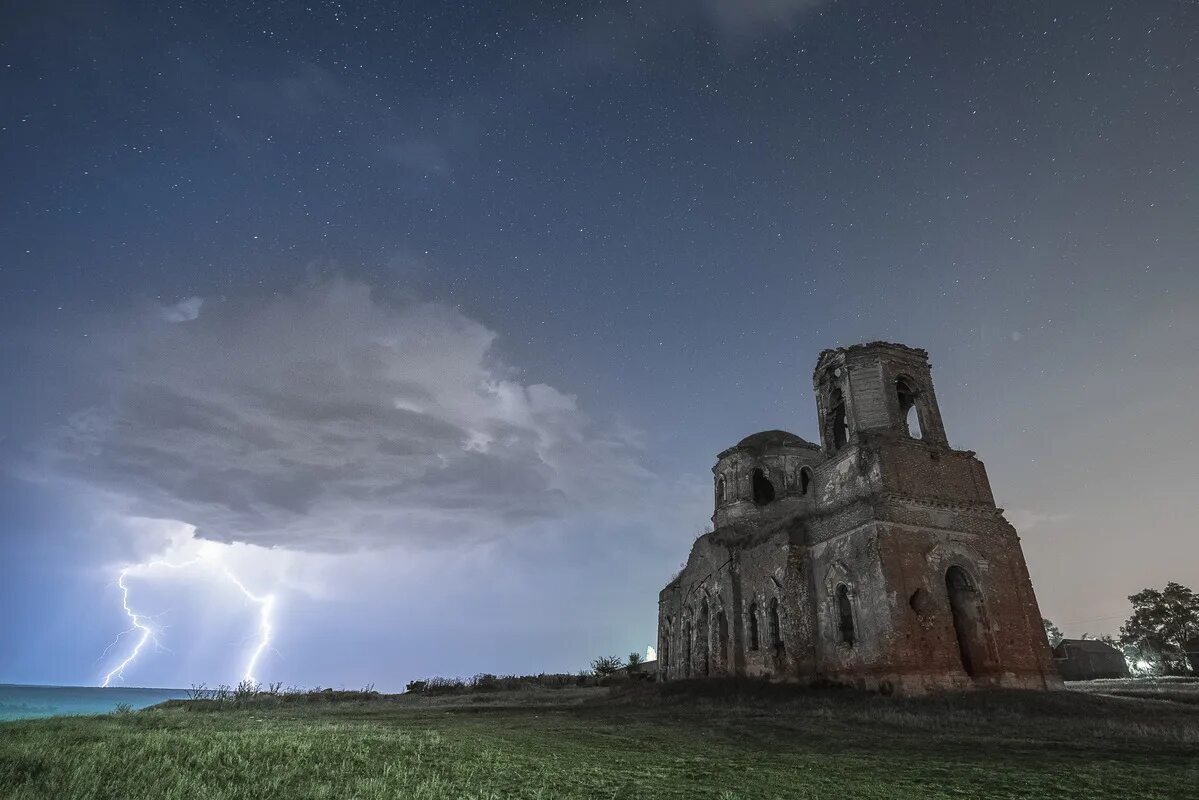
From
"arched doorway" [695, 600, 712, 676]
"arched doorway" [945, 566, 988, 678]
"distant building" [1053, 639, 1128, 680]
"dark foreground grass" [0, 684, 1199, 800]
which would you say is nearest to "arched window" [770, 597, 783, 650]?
"arched doorway" [695, 600, 712, 676]

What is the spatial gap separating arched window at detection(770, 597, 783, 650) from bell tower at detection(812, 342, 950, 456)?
622 centimetres

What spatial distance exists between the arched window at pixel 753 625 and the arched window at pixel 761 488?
10305 mm

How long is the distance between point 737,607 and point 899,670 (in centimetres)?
869

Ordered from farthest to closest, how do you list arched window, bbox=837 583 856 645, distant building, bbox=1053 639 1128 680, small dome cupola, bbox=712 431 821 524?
1. distant building, bbox=1053 639 1128 680
2. small dome cupola, bbox=712 431 821 524
3. arched window, bbox=837 583 856 645

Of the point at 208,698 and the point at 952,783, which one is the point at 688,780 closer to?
the point at 952,783

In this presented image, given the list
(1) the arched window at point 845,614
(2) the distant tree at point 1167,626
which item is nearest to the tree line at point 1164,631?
(2) the distant tree at point 1167,626

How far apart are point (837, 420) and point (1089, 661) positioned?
39.6 meters

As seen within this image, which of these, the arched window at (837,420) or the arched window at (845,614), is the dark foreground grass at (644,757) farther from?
the arched window at (837,420)

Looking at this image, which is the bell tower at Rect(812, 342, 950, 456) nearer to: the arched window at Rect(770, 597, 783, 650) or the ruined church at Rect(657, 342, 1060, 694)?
the ruined church at Rect(657, 342, 1060, 694)

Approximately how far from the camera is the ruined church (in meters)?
18.6

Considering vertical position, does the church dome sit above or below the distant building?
above

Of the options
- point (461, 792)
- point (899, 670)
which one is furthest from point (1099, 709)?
point (461, 792)

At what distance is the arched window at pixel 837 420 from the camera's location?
25156mm

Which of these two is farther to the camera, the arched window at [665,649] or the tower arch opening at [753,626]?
the arched window at [665,649]
